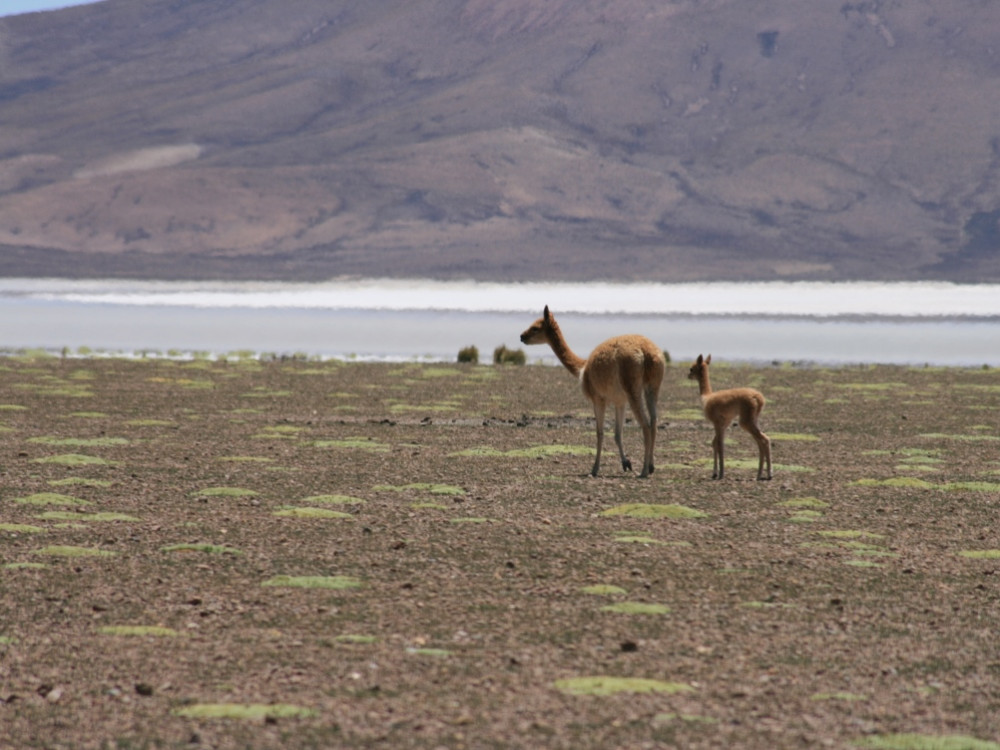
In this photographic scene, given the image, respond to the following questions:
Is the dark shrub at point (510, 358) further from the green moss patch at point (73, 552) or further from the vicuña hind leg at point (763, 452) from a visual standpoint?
the green moss patch at point (73, 552)

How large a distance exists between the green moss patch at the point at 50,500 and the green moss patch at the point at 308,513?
1.67 meters

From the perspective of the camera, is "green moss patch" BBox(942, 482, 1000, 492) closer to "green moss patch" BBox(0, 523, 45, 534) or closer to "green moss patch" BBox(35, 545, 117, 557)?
"green moss patch" BBox(35, 545, 117, 557)

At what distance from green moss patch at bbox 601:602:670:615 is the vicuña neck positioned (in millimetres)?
7223

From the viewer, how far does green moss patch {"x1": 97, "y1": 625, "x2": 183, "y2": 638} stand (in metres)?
8.58

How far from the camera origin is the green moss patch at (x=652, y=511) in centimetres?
1304

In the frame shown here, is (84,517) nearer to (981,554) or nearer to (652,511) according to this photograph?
(652,511)

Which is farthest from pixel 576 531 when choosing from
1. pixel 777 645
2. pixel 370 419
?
pixel 370 419

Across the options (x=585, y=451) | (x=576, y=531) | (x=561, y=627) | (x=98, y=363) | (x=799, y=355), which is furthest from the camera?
(x=799, y=355)

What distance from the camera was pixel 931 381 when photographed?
34.7 m

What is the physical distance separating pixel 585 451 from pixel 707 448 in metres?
1.57

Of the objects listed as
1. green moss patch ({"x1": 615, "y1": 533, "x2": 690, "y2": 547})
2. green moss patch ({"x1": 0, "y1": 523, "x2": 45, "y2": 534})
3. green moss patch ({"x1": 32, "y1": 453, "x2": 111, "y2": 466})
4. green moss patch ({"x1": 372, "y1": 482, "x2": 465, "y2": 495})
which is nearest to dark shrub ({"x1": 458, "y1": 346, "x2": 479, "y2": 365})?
green moss patch ({"x1": 32, "y1": 453, "x2": 111, "y2": 466})

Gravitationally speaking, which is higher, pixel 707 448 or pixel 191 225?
pixel 191 225

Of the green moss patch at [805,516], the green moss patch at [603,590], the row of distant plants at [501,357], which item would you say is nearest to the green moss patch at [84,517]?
the green moss patch at [603,590]

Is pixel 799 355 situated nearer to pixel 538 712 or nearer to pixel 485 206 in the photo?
pixel 538 712
